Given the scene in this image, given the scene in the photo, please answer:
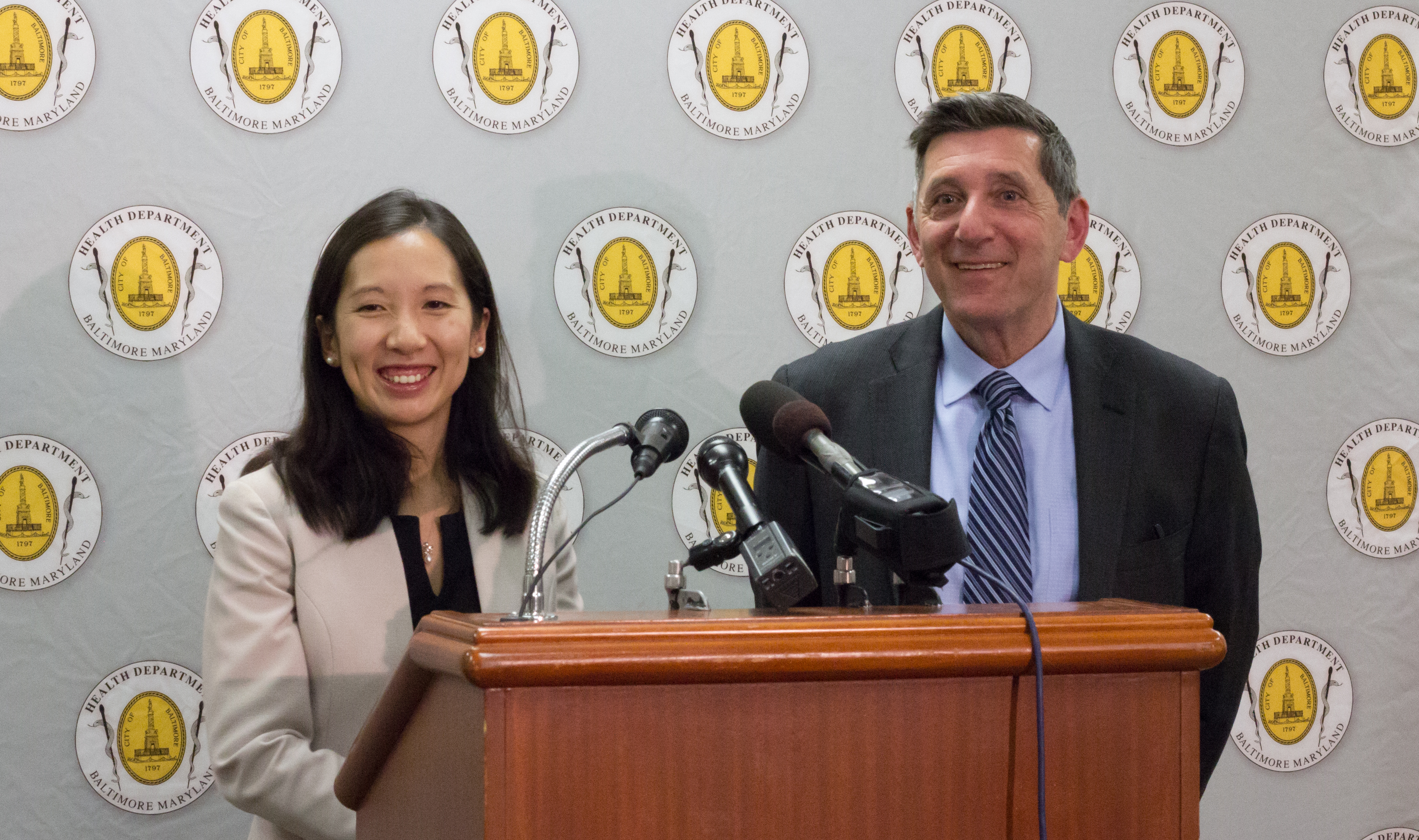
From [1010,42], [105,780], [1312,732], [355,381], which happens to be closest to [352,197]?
[355,381]

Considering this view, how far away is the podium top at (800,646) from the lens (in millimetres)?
907

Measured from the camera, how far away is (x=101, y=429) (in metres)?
2.19

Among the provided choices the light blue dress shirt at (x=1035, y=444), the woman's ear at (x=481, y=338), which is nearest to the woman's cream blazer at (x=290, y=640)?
the woman's ear at (x=481, y=338)

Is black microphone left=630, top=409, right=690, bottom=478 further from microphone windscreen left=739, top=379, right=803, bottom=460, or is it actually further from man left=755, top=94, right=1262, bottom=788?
man left=755, top=94, right=1262, bottom=788

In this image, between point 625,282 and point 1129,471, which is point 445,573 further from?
point 1129,471

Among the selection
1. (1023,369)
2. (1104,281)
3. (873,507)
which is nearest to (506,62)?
(1023,369)

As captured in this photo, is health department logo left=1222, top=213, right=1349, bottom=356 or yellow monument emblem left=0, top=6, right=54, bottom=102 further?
health department logo left=1222, top=213, right=1349, bottom=356

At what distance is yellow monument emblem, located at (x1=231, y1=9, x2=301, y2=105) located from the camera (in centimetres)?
222

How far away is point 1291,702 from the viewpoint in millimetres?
2545

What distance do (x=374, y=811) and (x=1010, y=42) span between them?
193 centimetres

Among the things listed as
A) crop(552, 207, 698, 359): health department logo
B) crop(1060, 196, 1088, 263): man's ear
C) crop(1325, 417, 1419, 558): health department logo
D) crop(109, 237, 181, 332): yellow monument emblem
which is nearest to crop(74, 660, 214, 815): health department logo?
crop(109, 237, 181, 332): yellow monument emblem

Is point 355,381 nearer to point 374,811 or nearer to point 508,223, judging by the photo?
point 508,223

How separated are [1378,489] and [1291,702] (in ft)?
1.55

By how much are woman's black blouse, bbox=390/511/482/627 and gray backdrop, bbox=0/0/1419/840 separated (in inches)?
20.4
